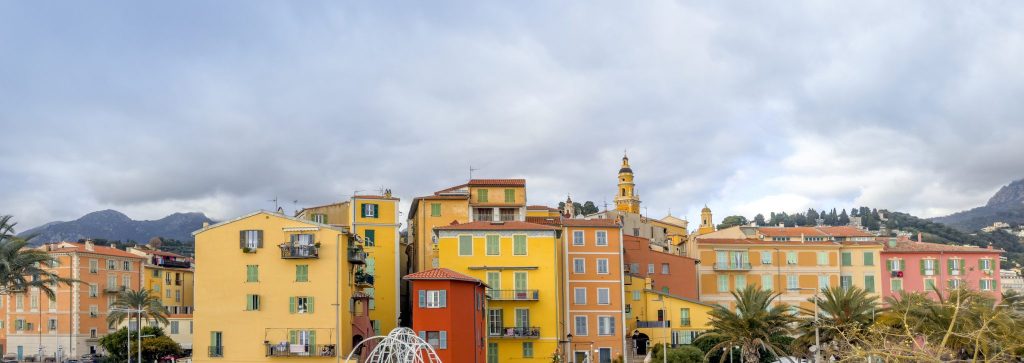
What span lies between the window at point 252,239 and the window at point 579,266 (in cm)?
2388

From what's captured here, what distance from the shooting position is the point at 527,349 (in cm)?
7338

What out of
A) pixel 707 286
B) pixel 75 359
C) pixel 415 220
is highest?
pixel 415 220

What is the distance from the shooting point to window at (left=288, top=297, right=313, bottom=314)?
67.2m

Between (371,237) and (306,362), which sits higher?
(371,237)

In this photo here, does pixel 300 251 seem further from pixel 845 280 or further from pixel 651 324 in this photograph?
pixel 845 280

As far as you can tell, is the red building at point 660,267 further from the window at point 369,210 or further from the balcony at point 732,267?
the window at point 369,210

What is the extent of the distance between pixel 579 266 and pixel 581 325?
4.51m

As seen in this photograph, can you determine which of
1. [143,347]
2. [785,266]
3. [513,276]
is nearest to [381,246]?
[513,276]

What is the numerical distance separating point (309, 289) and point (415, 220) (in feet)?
66.7

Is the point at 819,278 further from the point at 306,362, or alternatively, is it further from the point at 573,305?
the point at 306,362

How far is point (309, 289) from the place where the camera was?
2657 inches

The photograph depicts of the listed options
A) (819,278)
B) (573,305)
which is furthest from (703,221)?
(573,305)

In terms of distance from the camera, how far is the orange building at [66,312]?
101 metres

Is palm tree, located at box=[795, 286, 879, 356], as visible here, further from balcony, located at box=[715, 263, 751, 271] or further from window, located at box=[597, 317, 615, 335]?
balcony, located at box=[715, 263, 751, 271]
